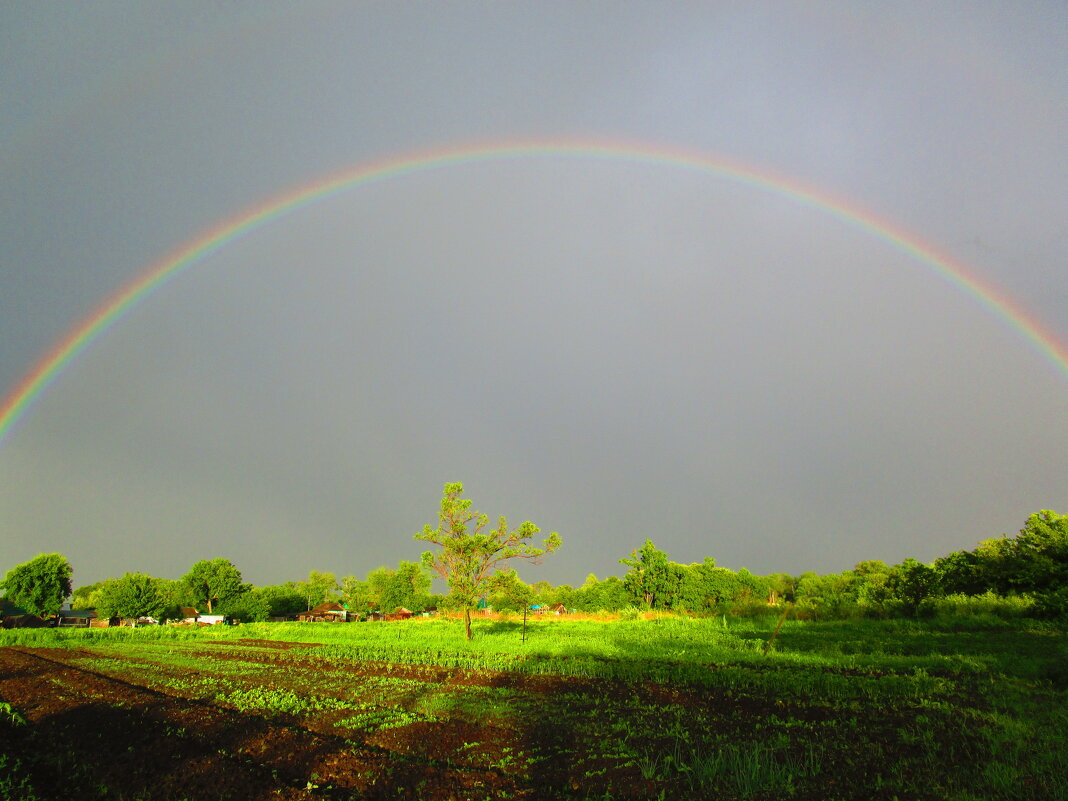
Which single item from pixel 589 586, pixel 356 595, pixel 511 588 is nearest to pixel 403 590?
pixel 356 595

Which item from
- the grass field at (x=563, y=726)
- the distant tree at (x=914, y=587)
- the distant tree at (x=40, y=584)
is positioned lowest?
the grass field at (x=563, y=726)

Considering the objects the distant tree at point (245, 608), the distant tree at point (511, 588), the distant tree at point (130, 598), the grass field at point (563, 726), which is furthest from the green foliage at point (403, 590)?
the grass field at point (563, 726)

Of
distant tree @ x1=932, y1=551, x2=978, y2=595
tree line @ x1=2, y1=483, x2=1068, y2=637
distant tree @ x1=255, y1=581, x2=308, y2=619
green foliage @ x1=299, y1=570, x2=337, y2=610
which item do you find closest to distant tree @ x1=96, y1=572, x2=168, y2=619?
tree line @ x1=2, y1=483, x2=1068, y2=637

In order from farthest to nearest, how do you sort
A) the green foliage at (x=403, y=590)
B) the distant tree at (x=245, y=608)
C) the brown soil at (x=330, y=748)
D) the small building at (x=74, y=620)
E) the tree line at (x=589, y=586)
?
the green foliage at (x=403, y=590)
the distant tree at (x=245, y=608)
the small building at (x=74, y=620)
the tree line at (x=589, y=586)
the brown soil at (x=330, y=748)

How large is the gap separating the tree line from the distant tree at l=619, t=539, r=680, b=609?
0.43 ft

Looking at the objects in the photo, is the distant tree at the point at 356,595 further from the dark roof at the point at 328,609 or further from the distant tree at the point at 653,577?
the distant tree at the point at 653,577

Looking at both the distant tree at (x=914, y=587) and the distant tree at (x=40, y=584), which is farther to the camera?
the distant tree at (x=40, y=584)

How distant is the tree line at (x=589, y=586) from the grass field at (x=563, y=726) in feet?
24.0

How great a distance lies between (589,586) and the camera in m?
128

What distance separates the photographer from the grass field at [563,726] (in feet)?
29.2

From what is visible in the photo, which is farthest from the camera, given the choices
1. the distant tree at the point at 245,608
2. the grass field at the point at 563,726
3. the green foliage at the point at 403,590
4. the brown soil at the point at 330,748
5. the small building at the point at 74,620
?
the green foliage at the point at 403,590

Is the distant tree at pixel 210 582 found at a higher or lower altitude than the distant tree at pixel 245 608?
higher

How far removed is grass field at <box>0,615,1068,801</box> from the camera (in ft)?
29.2

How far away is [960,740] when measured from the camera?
11227mm
